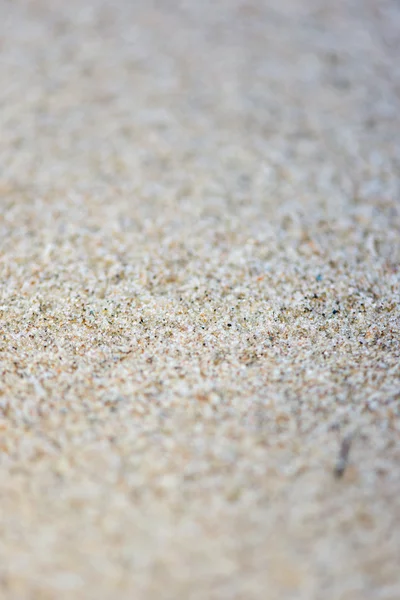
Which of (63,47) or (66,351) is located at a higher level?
(63,47)

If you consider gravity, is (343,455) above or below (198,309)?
below

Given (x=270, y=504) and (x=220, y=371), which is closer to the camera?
(x=270, y=504)

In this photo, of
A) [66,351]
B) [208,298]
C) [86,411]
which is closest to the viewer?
[86,411]

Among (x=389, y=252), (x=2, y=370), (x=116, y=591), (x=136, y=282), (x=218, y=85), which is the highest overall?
(x=218, y=85)

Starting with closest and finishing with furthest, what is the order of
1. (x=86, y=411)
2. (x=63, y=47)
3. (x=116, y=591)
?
(x=116, y=591) → (x=86, y=411) → (x=63, y=47)

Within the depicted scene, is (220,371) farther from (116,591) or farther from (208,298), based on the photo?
(116,591)

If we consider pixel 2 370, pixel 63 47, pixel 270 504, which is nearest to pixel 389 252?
pixel 270 504

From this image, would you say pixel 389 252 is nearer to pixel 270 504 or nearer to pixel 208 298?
pixel 208 298

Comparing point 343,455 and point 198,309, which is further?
point 198,309
